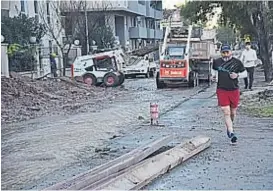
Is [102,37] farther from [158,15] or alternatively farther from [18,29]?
[158,15]

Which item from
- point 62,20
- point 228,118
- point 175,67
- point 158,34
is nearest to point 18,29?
point 175,67

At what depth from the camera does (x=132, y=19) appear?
7706 centimetres

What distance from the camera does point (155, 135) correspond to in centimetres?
1284

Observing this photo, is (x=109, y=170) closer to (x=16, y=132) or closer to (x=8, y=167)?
(x=8, y=167)

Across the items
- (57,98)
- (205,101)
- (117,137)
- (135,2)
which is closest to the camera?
(117,137)

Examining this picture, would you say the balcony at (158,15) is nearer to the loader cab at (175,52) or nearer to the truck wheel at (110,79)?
the truck wheel at (110,79)

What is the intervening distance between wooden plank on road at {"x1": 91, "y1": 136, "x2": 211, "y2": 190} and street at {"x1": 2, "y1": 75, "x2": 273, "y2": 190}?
0.12 metres

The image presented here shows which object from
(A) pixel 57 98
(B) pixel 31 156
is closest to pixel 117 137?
(B) pixel 31 156

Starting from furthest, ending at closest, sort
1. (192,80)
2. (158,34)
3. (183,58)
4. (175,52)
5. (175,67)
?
(158,34) → (192,80) → (175,52) → (183,58) → (175,67)

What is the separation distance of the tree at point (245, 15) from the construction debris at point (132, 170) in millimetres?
19202

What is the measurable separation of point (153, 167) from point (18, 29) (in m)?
32.6

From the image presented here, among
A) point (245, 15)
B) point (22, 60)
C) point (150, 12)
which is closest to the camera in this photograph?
point (245, 15)

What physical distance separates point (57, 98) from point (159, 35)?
6966 centimetres

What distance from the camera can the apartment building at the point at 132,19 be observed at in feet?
214
